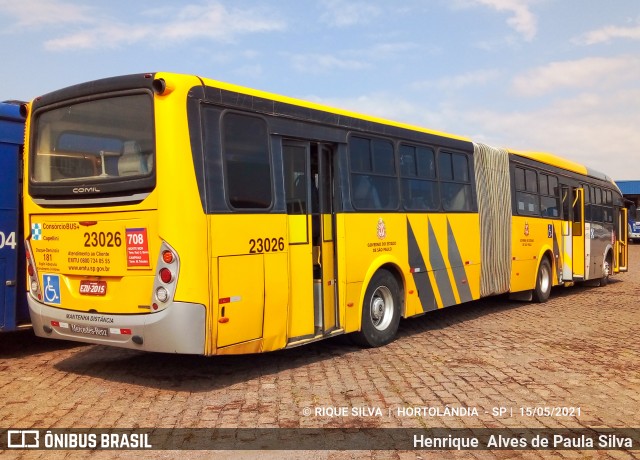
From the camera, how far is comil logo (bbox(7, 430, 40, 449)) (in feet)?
15.9

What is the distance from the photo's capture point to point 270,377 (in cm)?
701

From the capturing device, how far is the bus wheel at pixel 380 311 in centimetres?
839

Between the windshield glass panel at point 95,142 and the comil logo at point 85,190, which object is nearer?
the windshield glass panel at point 95,142

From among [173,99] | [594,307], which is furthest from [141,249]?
[594,307]

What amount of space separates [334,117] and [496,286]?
5.73 meters

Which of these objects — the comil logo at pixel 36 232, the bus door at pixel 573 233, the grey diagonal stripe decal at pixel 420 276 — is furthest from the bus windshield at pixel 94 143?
the bus door at pixel 573 233

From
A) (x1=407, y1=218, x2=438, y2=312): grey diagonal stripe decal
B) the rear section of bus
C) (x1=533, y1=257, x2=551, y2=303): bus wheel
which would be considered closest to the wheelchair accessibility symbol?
the rear section of bus

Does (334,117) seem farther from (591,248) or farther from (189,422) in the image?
(591,248)

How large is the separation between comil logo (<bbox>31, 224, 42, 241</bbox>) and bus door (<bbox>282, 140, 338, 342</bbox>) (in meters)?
2.75

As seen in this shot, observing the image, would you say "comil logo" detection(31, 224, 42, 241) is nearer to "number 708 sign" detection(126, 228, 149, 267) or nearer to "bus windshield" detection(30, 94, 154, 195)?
"bus windshield" detection(30, 94, 154, 195)

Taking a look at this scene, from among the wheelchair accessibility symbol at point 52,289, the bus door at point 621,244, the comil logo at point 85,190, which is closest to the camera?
the comil logo at point 85,190

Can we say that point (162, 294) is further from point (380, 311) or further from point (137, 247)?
point (380, 311)

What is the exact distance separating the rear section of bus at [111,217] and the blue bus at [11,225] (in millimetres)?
649

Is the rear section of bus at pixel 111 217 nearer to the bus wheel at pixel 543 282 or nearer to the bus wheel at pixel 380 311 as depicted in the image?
the bus wheel at pixel 380 311
